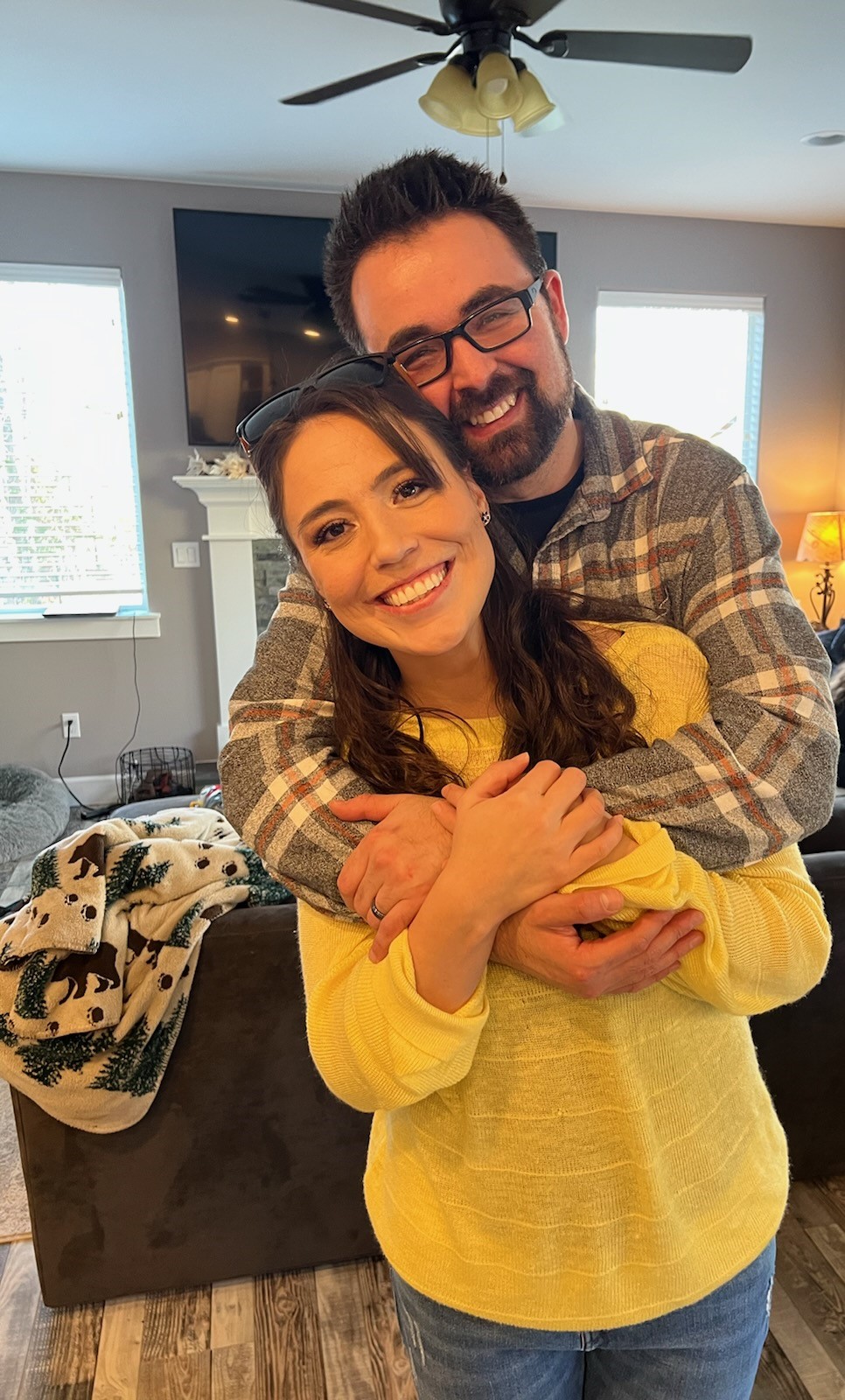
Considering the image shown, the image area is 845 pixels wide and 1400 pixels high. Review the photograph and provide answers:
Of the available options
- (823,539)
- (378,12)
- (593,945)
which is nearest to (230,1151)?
(593,945)

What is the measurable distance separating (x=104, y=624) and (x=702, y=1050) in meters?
3.93

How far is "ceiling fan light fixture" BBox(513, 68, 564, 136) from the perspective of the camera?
7.47 ft

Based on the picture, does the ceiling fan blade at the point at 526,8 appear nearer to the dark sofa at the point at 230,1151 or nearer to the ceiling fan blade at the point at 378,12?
the ceiling fan blade at the point at 378,12

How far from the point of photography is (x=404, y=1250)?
2.65 ft

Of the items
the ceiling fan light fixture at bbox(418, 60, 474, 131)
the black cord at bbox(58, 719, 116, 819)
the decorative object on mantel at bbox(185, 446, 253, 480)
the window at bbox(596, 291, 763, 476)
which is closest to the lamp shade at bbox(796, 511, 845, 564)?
the window at bbox(596, 291, 763, 476)

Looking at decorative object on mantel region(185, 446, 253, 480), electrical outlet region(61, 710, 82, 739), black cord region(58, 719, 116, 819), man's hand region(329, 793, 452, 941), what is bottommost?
black cord region(58, 719, 116, 819)

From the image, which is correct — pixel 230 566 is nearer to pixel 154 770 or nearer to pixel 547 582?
pixel 154 770

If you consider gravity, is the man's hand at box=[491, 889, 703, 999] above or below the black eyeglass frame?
below

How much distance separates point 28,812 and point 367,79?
278cm

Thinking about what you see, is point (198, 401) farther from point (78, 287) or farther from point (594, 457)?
point (594, 457)

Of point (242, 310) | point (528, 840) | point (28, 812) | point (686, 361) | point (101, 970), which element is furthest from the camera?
point (686, 361)

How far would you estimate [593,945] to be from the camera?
0.70m

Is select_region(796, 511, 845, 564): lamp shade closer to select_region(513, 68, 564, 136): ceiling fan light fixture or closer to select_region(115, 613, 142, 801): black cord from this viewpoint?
select_region(513, 68, 564, 136): ceiling fan light fixture

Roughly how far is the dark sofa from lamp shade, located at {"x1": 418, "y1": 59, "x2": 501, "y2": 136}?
2160mm
